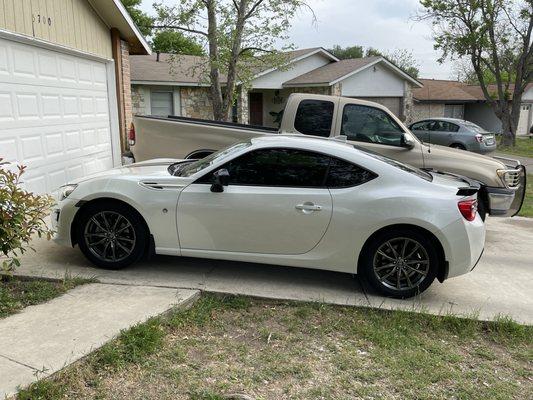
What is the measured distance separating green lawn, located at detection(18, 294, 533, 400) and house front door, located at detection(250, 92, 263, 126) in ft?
74.6

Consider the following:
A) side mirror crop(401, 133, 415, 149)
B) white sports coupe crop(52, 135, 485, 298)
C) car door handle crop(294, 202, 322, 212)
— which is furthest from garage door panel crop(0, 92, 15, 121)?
side mirror crop(401, 133, 415, 149)

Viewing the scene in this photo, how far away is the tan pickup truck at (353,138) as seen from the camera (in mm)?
7012

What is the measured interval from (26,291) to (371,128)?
532cm

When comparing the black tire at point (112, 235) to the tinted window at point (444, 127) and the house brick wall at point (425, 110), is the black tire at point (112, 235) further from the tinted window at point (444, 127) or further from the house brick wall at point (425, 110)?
the house brick wall at point (425, 110)

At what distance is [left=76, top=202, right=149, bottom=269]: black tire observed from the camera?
505cm

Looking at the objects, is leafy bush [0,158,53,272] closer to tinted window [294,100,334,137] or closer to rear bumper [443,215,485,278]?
rear bumper [443,215,485,278]

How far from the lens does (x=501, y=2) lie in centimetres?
2400

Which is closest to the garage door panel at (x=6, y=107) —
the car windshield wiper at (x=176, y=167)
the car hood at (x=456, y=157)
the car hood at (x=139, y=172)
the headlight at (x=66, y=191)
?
the car hood at (x=139, y=172)

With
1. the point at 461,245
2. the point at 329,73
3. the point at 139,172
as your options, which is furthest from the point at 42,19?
the point at 329,73

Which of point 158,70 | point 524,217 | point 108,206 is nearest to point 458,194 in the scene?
point 108,206

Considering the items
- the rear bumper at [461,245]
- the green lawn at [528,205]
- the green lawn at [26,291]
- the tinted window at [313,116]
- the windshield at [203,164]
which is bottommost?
the green lawn at [528,205]

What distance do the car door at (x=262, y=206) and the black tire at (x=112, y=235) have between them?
18.5 inches

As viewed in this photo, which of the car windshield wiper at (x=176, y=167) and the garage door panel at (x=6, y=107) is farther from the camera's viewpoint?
the garage door panel at (x=6, y=107)

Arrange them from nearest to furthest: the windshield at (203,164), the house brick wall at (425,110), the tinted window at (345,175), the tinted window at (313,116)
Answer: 1. the tinted window at (345,175)
2. the windshield at (203,164)
3. the tinted window at (313,116)
4. the house brick wall at (425,110)
